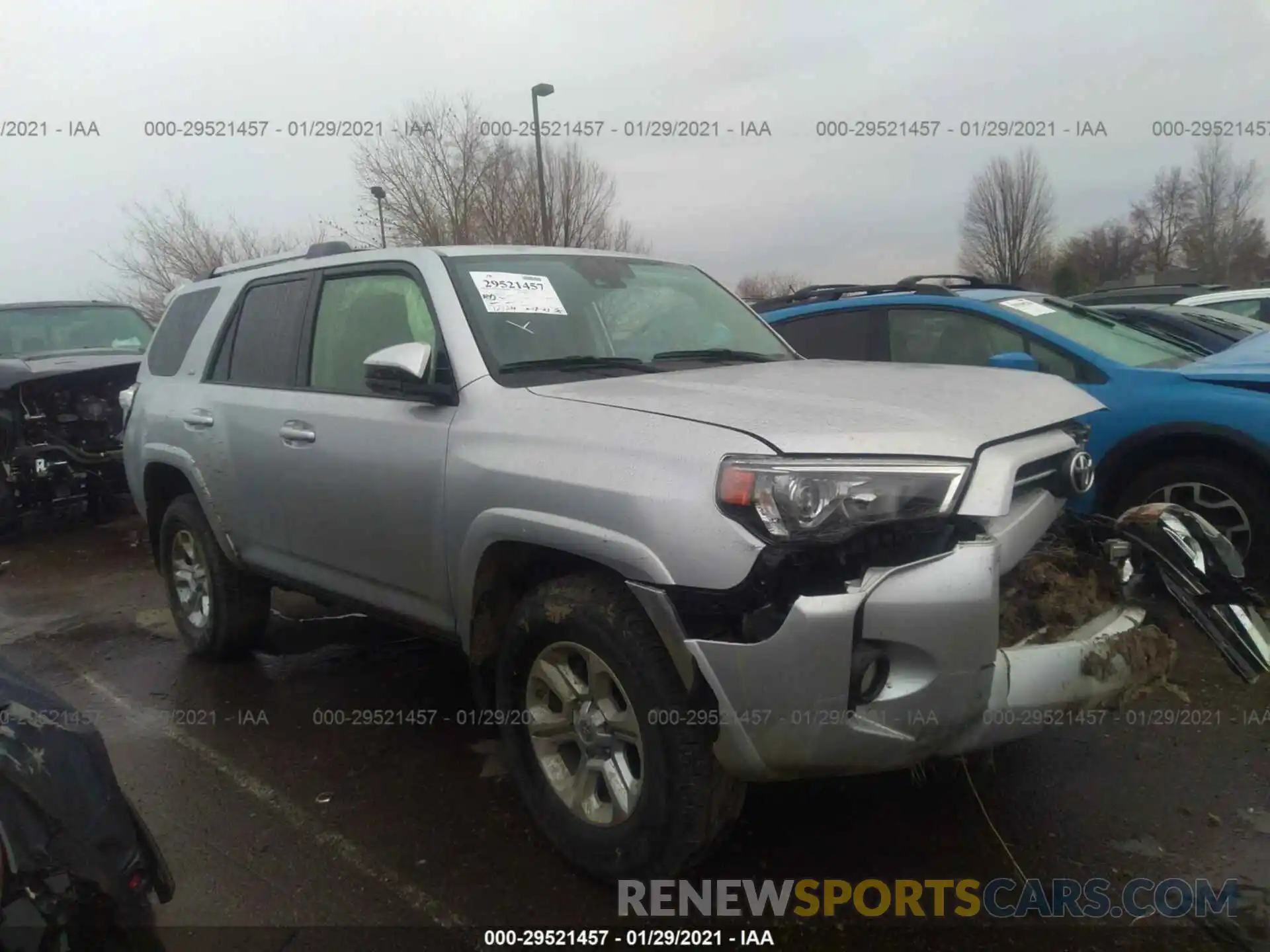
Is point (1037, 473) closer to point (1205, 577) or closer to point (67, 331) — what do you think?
point (1205, 577)

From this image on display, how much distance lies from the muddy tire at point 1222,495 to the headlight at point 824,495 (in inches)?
115

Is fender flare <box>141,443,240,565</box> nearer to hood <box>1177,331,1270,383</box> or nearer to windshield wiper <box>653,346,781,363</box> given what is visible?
windshield wiper <box>653,346,781,363</box>

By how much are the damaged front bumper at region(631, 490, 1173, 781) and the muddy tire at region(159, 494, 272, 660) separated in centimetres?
290

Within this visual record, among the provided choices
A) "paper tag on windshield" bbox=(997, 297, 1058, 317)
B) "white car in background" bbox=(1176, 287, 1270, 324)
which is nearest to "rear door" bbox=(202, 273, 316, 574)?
"paper tag on windshield" bbox=(997, 297, 1058, 317)

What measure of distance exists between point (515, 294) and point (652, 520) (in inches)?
51.9

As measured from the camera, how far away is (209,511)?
14.2ft

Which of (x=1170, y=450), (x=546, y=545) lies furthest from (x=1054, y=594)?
(x=1170, y=450)

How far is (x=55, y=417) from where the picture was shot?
8.24 m

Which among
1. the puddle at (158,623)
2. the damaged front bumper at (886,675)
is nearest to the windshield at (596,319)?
the damaged front bumper at (886,675)

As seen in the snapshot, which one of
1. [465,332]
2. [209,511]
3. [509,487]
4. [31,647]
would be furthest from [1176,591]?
[31,647]

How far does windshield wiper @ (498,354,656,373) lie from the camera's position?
122 inches

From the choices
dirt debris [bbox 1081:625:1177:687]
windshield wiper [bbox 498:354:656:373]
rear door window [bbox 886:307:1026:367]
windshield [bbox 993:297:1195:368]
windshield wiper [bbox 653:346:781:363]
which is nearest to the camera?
dirt debris [bbox 1081:625:1177:687]

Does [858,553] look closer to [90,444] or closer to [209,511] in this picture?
[209,511]

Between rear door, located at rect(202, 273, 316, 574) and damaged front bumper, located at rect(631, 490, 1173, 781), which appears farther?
rear door, located at rect(202, 273, 316, 574)
